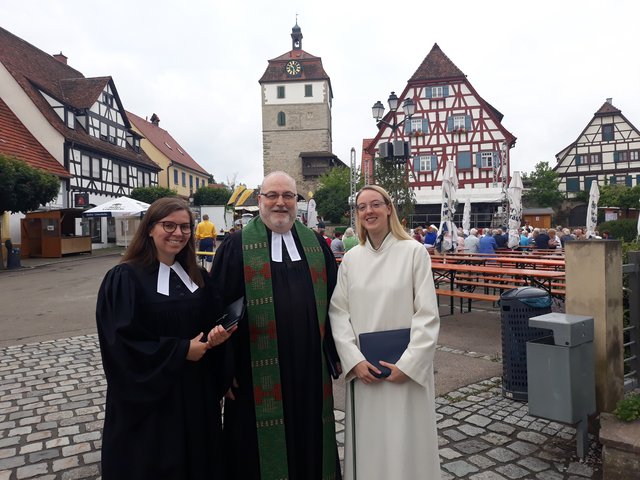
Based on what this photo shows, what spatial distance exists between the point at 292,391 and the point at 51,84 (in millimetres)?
32176

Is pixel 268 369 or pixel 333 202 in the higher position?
pixel 333 202

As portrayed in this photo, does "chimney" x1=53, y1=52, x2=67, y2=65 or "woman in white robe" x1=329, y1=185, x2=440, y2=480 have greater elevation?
"chimney" x1=53, y1=52, x2=67, y2=65

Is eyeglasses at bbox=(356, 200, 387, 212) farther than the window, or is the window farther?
the window

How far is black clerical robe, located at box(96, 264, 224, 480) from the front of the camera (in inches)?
92.7

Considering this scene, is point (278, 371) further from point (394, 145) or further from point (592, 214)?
point (592, 214)

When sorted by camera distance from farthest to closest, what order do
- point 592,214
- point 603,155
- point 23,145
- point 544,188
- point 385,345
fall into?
point 603,155
point 544,188
point 23,145
point 592,214
point 385,345

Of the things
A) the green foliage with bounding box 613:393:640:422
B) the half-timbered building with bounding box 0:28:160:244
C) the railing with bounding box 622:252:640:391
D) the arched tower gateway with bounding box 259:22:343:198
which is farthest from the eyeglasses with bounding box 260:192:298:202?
the arched tower gateway with bounding box 259:22:343:198

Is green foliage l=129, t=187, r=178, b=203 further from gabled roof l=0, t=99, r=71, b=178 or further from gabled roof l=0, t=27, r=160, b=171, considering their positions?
gabled roof l=0, t=99, r=71, b=178

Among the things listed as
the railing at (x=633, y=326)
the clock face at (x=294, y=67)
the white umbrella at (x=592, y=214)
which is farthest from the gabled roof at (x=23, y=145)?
the clock face at (x=294, y=67)

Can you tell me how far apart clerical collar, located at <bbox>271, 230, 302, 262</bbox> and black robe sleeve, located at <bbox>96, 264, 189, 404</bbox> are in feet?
2.59

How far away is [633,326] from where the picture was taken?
13.4 feet

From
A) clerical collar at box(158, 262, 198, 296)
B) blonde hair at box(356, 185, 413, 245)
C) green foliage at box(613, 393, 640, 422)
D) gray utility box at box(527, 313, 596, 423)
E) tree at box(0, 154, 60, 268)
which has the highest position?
tree at box(0, 154, 60, 268)

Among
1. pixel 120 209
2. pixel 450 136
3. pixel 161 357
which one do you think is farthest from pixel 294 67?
pixel 161 357

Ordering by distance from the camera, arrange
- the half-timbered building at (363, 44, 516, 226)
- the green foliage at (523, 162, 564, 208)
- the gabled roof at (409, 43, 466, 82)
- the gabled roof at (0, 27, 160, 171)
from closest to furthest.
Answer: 1. the gabled roof at (0, 27, 160, 171)
2. the half-timbered building at (363, 44, 516, 226)
3. the gabled roof at (409, 43, 466, 82)
4. the green foliage at (523, 162, 564, 208)
